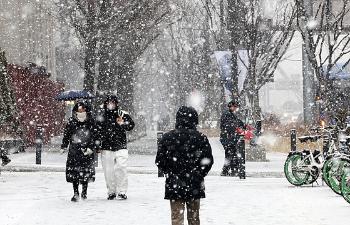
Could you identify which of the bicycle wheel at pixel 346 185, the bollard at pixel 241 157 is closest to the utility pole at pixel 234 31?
the bollard at pixel 241 157

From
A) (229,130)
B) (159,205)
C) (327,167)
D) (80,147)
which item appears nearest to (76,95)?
(229,130)

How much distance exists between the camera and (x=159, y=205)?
10914 millimetres

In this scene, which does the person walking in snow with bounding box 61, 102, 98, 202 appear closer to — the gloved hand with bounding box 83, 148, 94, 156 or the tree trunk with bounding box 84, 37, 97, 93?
the gloved hand with bounding box 83, 148, 94, 156

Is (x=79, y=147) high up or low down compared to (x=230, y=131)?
down

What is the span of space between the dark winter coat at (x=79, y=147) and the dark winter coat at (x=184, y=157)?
4764mm

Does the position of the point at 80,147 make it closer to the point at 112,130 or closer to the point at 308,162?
the point at 112,130

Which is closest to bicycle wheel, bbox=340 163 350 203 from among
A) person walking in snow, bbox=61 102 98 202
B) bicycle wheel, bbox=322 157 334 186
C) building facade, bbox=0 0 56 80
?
bicycle wheel, bbox=322 157 334 186

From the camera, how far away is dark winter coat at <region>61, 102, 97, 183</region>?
11367 mm

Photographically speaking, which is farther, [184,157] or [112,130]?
[112,130]

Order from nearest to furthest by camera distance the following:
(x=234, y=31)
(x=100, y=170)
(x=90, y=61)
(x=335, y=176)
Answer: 1. (x=335, y=176)
2. (x=100, y=170)
3. (x=234, y=31)
4. (x=90, y=61)

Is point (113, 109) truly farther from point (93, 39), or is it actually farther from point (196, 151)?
point (93, 39)

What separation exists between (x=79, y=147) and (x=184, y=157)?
4.95m

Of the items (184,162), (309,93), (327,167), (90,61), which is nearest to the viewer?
(184,162)

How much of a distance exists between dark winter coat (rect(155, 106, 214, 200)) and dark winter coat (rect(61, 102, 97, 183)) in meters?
4.76
